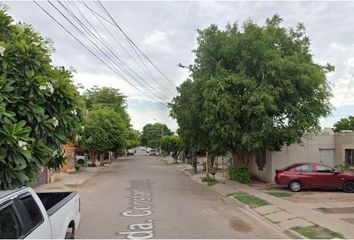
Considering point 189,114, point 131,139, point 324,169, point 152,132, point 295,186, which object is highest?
point 152,132

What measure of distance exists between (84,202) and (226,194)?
21.5ft

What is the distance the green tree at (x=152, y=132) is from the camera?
4801 inches

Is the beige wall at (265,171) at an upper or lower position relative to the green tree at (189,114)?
lower

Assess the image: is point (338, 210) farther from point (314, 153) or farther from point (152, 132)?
point (152, 132)

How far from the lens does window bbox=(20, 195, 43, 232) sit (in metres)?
6.17

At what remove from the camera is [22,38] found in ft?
26.8

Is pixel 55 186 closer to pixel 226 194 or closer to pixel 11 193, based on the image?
pixel 226 194

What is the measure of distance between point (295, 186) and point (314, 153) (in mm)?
5422

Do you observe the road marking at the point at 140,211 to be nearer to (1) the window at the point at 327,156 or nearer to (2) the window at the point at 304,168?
(2) the window at the point at 304,168

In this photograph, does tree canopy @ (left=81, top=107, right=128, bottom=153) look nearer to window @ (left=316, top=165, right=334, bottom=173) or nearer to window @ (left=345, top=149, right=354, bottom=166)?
window @ (left=345, top=149, right=354, bottom=166)

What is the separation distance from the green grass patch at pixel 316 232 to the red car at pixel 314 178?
31.1 ft

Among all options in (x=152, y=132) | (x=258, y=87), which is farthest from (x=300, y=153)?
(x=152, y=132)

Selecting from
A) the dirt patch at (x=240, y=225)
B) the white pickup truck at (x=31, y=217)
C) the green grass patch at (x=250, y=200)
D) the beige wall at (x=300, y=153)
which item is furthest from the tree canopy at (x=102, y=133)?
the white pickup truck at (x=31, y=217)

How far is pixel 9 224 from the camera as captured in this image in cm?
554
